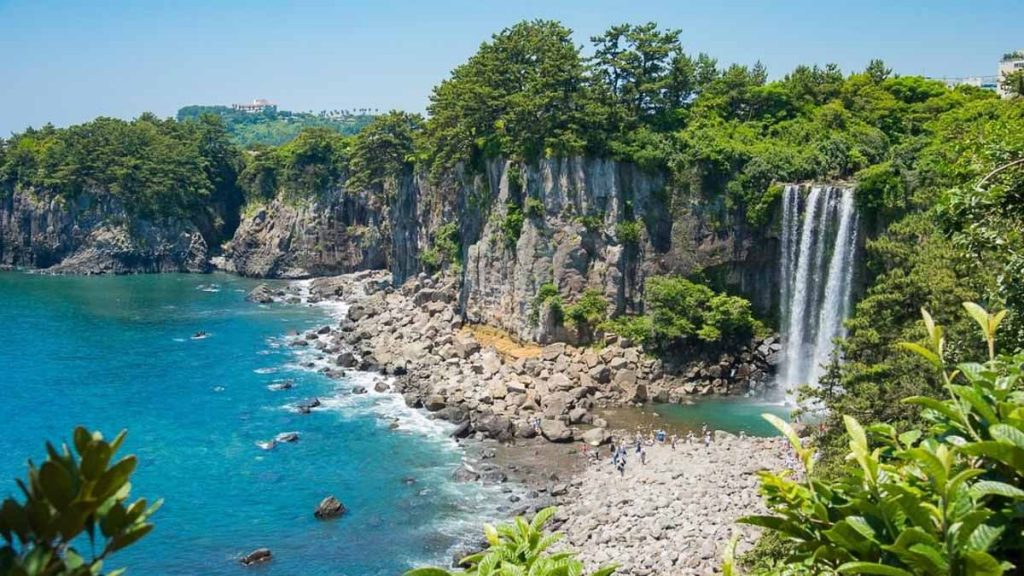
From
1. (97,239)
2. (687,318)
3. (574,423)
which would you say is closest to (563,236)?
(687,318)

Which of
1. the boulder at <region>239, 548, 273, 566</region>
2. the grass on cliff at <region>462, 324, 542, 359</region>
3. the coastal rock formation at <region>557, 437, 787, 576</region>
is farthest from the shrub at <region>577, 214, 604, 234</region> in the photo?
the boulder at <region>239, 548, 273, 566</region>

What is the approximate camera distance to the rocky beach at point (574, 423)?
3020 centimetres

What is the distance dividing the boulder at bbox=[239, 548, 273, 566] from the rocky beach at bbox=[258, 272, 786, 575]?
9.13 meters

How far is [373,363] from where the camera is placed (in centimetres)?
5534

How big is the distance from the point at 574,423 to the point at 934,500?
3611cm

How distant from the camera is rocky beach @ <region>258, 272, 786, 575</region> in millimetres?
30203

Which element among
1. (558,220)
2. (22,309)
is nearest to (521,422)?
(558,220)

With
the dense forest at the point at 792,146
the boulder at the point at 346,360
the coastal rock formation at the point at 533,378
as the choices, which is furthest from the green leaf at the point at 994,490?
the boulder at the point at 346,360

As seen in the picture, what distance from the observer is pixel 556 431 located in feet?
135

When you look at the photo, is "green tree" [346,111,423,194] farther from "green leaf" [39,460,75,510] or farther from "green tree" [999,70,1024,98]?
"green leaf" [39,460,75,510]

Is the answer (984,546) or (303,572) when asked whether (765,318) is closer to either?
(303,572)

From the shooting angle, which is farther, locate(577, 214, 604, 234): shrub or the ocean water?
locate(577, 214, 604, 234): shrub

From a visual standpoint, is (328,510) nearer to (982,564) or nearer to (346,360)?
(346,360)

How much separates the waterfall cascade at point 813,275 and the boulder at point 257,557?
2758 cm
